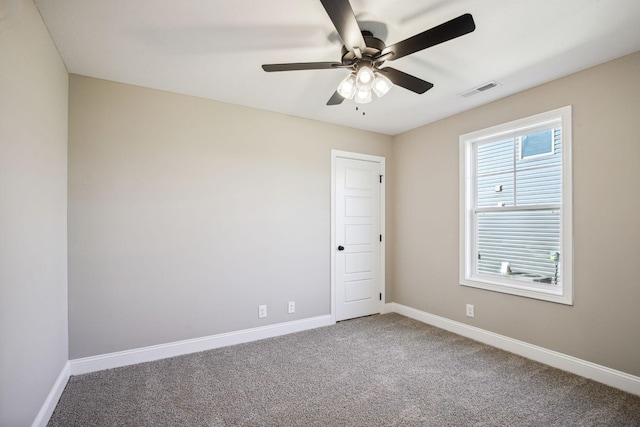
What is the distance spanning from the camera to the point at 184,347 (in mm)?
3000

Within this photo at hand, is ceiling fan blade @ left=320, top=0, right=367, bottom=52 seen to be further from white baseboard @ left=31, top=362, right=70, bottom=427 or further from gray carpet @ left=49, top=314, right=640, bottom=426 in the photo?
white baseboard @ left=31, top=362, right=70, bottom=427

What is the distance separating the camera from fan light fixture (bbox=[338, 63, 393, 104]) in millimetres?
1989

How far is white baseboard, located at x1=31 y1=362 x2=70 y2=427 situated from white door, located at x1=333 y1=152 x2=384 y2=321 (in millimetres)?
2736

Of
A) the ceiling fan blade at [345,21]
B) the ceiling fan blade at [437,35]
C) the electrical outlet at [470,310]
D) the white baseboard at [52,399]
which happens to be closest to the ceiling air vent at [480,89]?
the ceiling fan blade at [437,35]

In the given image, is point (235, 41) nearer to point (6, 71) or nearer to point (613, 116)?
point (6, 71)

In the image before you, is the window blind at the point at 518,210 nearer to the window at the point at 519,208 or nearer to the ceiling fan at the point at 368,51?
the window at the point at 519,208

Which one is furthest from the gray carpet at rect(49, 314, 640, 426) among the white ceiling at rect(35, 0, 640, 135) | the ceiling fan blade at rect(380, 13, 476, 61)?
the white ceiling at rect(35, 0, 640, 135)

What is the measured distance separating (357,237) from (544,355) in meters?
2.32

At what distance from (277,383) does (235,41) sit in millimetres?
2679

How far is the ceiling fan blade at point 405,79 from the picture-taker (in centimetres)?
207

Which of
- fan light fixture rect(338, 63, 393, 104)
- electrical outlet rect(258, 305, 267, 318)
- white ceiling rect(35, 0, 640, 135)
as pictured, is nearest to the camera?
white ceiling rect(35, 0, 640, 135)

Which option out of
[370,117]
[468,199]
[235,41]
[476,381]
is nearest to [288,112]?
[370,117]

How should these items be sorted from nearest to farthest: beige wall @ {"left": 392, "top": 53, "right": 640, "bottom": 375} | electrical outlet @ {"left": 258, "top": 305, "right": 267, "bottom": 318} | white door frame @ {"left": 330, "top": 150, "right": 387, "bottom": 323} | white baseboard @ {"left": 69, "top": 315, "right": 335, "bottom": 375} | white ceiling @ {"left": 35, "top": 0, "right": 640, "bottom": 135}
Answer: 1. white ceiling @ {"left": 35, "top": 0, "right": 640, "bottom": 135}
2. beige wall @ {"left": 392, "top": 53, "right": 640, "bottom": 375}
3. white baseboard @ {"left": 69, "top": 315, "right": 335, "bottom": 375}
4. electrical outlet @ {"left": 258, "top": 305, "right": 267, "bottom": 318}
5. white door frame @ {"left": 330, "top": 150, "right": 387, "bottom": 323}

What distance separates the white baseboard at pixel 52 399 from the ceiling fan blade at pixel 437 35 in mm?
3135
